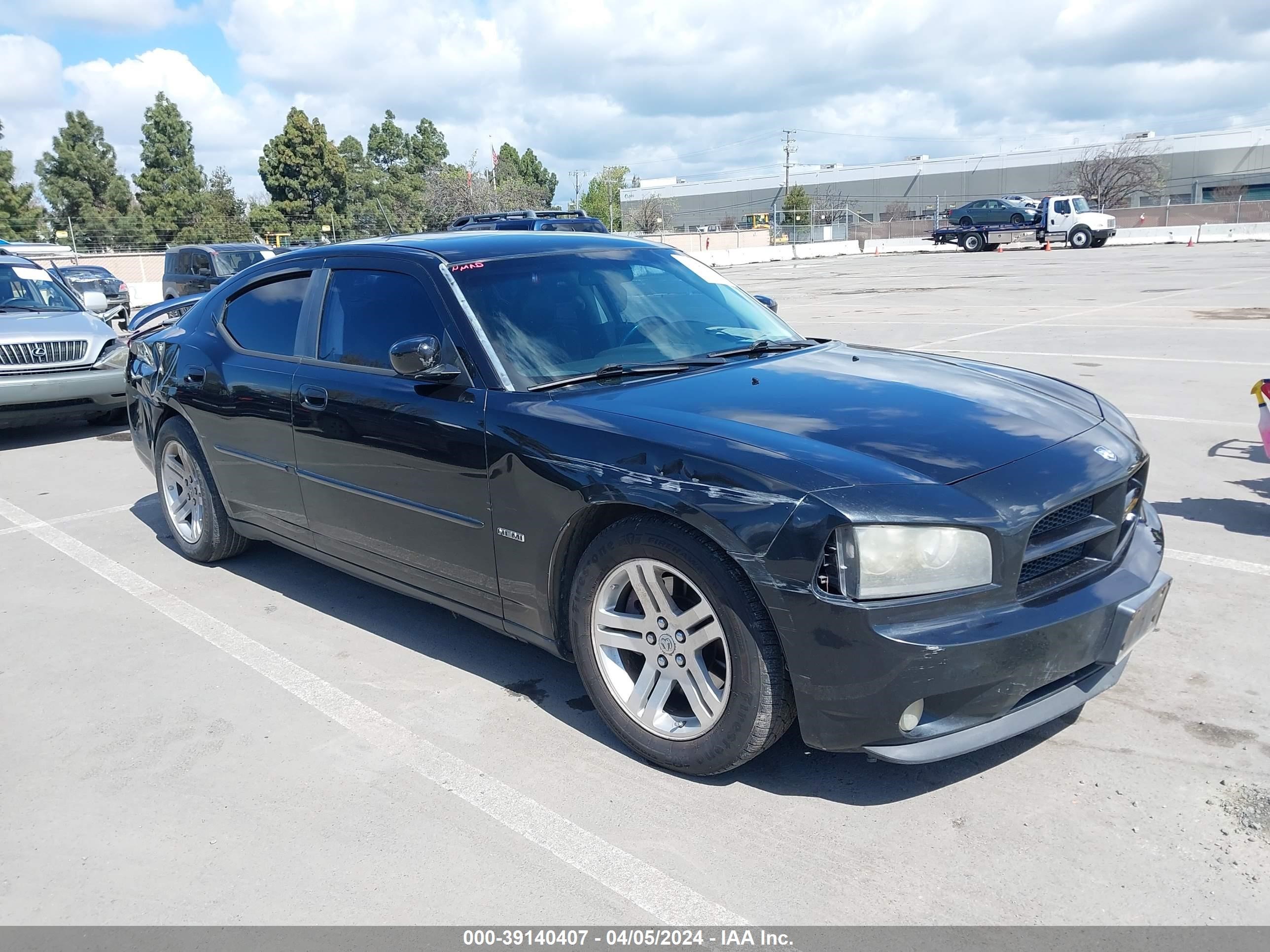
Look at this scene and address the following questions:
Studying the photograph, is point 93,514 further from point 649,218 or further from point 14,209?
point 649,218

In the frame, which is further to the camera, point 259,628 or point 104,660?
point 259,628

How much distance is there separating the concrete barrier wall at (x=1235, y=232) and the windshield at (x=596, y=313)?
47.9 meters

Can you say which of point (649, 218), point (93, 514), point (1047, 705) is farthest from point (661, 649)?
point (649, 218)

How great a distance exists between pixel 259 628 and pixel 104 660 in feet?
2.13

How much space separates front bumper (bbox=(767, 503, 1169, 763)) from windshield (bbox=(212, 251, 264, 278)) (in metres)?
17.0

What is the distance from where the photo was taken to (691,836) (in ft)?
9.79

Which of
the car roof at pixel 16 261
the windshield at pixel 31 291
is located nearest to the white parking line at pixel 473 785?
the windshield at pixel 31 291

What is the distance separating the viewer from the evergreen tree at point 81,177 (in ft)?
170

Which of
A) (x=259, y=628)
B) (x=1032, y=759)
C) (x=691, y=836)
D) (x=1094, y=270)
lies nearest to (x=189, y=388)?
(x=259, y=628)

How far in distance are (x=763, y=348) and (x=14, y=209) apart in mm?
53716

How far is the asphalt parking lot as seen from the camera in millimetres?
2730

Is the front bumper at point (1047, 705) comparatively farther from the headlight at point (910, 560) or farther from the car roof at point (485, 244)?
the car roof at point (485, 244)
